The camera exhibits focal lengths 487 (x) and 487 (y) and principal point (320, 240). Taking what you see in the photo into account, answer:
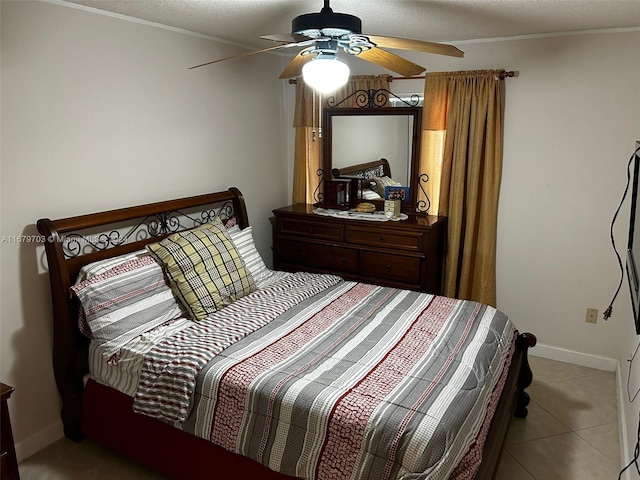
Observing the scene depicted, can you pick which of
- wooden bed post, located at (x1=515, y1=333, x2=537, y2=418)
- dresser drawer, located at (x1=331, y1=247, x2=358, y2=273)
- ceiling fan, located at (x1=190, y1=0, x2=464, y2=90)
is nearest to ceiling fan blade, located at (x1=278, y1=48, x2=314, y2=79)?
ceiling fan, located at (x1=190, y1=0, x2=464, y2=90)

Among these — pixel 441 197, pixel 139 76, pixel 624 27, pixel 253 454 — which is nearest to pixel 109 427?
pixel 253 454

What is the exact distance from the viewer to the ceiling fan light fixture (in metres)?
2.17

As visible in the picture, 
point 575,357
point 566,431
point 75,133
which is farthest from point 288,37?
point 575,357

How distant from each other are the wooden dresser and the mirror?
15.1 inches

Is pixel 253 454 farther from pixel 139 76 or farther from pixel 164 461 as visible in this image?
pixel 139 76

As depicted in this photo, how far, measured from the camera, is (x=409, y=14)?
8.75 feet

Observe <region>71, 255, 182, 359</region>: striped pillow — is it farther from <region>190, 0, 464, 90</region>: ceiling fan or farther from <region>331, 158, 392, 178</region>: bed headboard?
<region>331, 158, 392, 178</region>: bed headboard

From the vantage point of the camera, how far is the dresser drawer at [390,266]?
3.63 meters

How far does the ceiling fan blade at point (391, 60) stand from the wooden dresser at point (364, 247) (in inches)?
52.2

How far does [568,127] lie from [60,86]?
3179 millimetres

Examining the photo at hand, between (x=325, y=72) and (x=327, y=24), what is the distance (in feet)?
0.77

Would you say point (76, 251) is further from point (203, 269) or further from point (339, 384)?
point (339, 384)

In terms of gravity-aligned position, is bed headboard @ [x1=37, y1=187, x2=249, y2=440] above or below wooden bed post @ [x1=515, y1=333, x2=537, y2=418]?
above

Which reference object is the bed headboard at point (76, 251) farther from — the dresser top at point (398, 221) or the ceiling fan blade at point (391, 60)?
the ceiling fan blade at point (391, 60)
